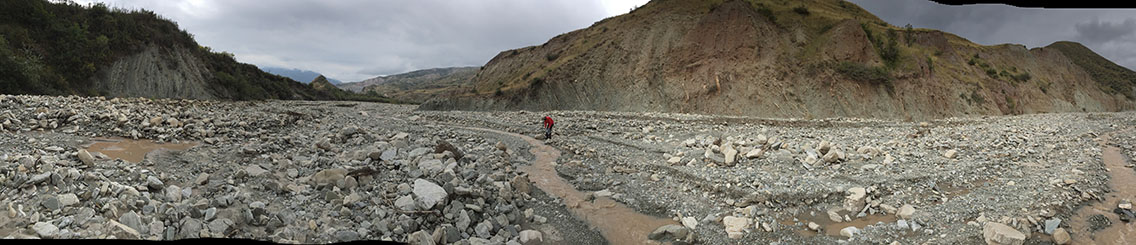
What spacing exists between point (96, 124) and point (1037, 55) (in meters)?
85.3

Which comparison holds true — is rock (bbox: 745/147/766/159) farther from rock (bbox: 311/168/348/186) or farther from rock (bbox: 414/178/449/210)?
rock (bbox: 311/168/348/186)

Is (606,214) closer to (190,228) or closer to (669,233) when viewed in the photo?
(669,233)

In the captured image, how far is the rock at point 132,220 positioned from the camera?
4918 mm

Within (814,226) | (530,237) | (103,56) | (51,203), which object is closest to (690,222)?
(814,226)

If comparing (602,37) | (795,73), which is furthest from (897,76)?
(602,37)

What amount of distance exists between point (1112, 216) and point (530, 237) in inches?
404

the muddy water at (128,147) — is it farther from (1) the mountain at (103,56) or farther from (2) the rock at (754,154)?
(1) the mountain at (103,56)

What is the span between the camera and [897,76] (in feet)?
100

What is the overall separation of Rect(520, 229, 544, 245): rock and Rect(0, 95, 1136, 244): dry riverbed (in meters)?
0.02

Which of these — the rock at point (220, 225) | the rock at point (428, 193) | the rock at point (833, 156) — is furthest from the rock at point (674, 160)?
the rock at point (220, 225)

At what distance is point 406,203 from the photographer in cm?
716

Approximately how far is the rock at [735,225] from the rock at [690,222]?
19.4 inches

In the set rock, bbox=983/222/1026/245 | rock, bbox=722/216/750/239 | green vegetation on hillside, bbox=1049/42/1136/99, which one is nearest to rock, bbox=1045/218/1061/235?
rock, bbox=983/222/1026/245

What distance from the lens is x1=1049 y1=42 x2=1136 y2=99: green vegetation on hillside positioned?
58750 millimetres
